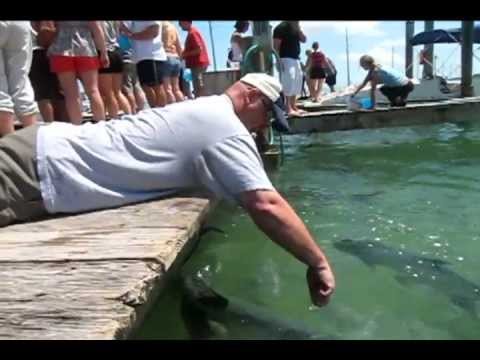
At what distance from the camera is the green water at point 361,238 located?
→ 10.0ft

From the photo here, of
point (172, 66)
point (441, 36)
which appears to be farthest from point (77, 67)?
point (441, 36)

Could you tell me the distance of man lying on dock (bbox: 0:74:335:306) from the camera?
2.51m

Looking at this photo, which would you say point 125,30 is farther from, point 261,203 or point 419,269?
point 261,203

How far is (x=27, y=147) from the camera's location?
264cm

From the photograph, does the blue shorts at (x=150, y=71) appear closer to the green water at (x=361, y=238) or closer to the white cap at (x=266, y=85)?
the green water at (x=361, y=238)

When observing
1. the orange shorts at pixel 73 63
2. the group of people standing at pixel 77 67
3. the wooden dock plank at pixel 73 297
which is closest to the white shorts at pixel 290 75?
the group of people standing at pixel 77 67

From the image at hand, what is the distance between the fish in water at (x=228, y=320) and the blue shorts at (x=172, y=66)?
3409mm

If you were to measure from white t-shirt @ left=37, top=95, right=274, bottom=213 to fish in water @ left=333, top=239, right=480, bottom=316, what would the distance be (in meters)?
1.57

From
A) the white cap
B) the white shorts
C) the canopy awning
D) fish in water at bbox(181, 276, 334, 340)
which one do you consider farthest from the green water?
A: the canopy awning

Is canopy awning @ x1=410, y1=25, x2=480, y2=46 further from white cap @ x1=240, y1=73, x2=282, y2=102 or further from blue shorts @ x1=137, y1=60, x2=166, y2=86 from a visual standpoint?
white cap @ x1=240, y1=73, x2=282, y2=102
